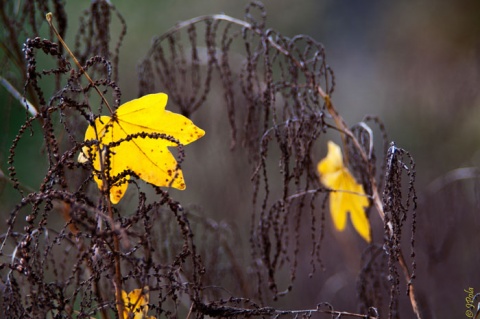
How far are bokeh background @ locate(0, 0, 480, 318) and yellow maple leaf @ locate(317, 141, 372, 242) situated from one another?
0.75m

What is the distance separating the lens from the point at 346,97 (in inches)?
149

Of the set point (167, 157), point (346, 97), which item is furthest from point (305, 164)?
point (346, 97)

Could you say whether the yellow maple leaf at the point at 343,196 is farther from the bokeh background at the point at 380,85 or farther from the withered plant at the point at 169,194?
the bokeh background at the point at 380,85

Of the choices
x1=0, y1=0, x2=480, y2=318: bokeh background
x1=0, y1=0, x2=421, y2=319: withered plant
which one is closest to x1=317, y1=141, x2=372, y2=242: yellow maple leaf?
x1=0, y1=0, x2=421, y2=319: withered plant

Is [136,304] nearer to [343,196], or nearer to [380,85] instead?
[343,196]

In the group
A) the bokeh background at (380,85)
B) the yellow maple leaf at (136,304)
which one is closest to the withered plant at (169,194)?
the yellow maple leaf at (136,304)

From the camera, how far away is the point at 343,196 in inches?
41.1

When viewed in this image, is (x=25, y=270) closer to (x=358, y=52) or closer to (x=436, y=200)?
(x=436, y=200)

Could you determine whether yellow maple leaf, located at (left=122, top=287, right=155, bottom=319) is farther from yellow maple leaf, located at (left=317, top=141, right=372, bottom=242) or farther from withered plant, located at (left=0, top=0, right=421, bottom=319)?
yellow maple leaf, located at (left=317, top=141, right=372, bottom=242)

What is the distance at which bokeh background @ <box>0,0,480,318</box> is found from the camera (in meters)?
2.17

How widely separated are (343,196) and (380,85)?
2.90 meters

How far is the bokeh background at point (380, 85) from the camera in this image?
7.11 ft

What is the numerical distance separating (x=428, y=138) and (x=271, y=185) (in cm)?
71

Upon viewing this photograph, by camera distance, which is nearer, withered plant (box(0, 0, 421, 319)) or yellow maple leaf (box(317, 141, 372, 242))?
withered plant (box(0, 0, 421, 319))
